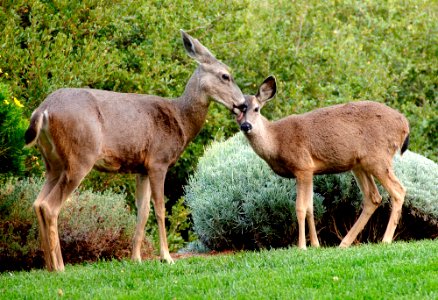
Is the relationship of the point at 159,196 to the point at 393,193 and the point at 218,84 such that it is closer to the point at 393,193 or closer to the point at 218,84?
the point at 218,84

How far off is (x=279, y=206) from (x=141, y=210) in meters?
2.24

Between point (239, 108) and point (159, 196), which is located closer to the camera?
point (159, 196)

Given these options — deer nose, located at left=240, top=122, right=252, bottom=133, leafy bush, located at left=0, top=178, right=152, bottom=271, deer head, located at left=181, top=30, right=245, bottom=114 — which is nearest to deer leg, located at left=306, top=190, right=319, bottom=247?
deer nose, located at left=240, top=122, right=252, bottom=133

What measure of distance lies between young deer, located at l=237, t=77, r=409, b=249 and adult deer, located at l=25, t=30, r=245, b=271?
2.35ft

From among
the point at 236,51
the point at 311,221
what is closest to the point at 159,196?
the point at 311,221

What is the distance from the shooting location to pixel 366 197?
10664 millimetres

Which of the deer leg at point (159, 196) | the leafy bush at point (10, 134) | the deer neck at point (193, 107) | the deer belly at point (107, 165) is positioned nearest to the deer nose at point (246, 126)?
the deer neck at point (193, 107)

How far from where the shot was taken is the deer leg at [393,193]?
10344 millimetres

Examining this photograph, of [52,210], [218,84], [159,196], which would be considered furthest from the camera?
[218,84]

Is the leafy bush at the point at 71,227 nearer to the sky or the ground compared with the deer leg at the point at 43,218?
nearer to the ground

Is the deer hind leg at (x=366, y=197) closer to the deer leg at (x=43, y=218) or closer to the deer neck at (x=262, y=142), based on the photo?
the deer neck at (x=262, y=142)

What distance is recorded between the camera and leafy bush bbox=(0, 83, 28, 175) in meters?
9.34

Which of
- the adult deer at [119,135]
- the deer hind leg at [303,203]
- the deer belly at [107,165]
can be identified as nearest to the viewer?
the adult deer at [119,135]

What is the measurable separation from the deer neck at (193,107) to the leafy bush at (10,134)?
5.76 feet
